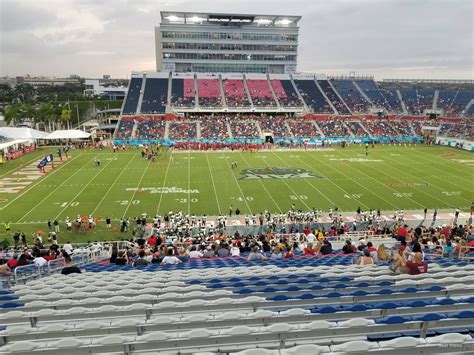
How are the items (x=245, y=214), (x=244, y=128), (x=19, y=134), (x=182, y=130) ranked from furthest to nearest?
(x=244, y=128) → (x=182, y=130) → (x=19, y=134) → (x=245, y=214)

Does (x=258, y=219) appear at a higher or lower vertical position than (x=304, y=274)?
lower

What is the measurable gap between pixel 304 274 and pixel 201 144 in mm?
43328

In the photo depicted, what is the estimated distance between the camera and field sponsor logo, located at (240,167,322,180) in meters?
34.5

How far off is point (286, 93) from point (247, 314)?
68.0 meters

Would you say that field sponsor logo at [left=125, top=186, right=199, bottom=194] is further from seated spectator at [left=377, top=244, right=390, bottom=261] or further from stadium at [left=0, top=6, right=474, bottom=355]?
seated spectator at [left=377, top=244, right=390, bottom=261]

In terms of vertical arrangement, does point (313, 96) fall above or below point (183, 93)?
below

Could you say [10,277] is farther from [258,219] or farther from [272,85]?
[272,85]

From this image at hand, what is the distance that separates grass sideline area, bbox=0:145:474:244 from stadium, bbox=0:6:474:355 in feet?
0.74

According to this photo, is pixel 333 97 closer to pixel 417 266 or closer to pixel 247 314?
pixel 417 266

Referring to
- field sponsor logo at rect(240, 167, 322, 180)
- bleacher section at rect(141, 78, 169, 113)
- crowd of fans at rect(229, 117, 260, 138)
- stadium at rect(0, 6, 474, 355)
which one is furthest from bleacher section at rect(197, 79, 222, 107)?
field sponsor logo at rect(240, 167, 322, 180)

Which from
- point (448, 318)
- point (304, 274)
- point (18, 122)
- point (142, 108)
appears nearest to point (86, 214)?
point (304, 274)

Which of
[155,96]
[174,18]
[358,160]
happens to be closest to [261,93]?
[155,96]

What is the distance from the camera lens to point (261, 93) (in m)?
69.9

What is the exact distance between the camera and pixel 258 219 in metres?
23.8
